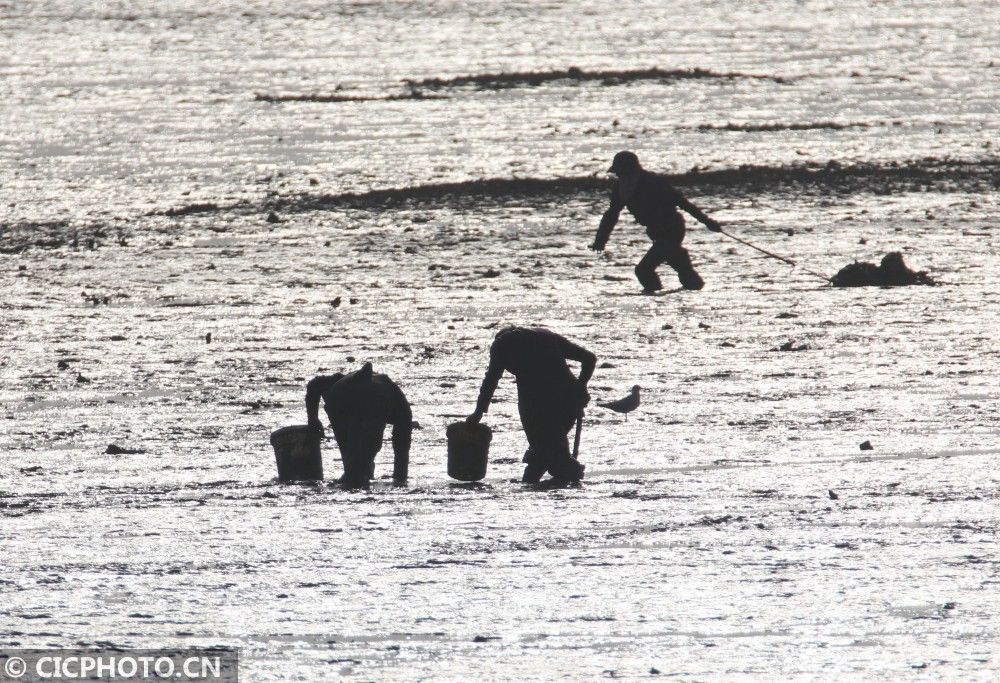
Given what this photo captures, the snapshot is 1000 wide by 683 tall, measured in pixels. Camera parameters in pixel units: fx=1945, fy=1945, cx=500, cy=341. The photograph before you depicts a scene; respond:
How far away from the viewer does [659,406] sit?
1347cm

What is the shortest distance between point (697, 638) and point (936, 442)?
15.2ft

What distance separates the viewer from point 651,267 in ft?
60.6

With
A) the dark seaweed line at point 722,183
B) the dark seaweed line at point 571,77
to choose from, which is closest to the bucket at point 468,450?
the dark seaweed line at point 722,183

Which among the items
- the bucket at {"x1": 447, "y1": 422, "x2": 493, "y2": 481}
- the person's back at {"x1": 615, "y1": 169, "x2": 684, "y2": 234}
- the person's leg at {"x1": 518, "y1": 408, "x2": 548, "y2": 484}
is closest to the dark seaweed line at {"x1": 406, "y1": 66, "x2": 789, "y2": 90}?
the person's back at {"x1": 615, "y1": 169, "x2": 684, "y2": 234}

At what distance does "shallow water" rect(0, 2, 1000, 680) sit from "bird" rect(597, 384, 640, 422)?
7.0 inches

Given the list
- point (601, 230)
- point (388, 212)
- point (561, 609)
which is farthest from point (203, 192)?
point (561, 609)

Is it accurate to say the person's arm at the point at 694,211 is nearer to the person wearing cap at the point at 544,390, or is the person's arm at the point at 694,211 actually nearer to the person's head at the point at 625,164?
the person's head at the point at 625,164

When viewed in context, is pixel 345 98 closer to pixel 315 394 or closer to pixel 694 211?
pixel 694 211

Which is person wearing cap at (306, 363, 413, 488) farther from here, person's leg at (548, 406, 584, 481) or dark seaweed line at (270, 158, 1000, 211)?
dark seaweed line at (270, 158, 1000, 211)

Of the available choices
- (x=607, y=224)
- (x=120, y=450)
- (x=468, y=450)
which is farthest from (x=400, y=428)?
(x=607, y=224)

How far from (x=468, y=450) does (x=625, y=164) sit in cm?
778

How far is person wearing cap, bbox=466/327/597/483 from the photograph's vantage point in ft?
36.4

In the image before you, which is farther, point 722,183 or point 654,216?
point 722,183
